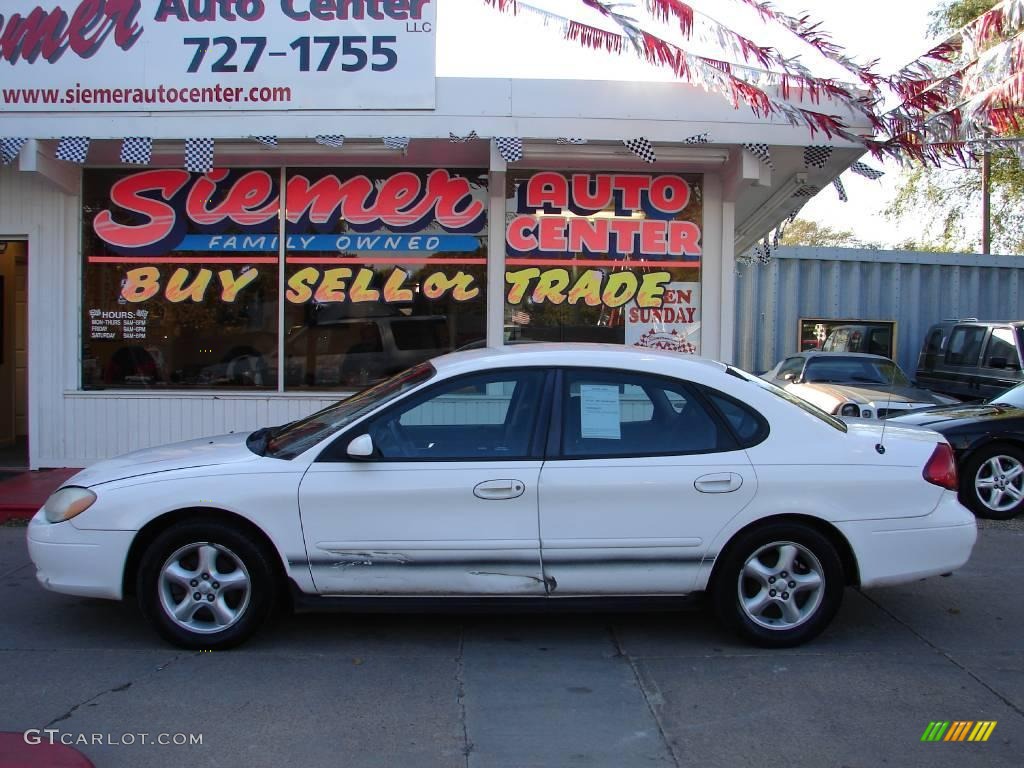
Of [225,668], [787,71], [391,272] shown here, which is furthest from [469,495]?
[787,71]

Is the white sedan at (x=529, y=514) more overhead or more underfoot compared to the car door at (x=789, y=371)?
more underfoot

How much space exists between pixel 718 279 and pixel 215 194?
17.5 feet

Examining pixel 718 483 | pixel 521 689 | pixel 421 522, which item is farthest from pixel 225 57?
pixel 521 689

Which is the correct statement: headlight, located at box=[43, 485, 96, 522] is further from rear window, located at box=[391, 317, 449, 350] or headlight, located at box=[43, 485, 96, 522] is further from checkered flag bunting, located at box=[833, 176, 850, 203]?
checkered flag bunting, located at box=[833, 176, 850, 203]

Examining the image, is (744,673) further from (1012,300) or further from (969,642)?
(1012,300)

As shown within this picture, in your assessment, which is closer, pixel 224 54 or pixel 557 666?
pixel 557 666

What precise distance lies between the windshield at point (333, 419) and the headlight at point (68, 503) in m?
0.92

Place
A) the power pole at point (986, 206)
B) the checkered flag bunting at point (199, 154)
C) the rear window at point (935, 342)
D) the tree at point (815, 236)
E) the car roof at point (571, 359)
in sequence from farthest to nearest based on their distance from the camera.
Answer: the tree at point (815, 236), the power pole at point (986, 206), the rear window at point (935, 342), the checkered flag bunting at point (199, 154), the car roof at point (571, 359)

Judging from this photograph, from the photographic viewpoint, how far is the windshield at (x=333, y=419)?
477 cm

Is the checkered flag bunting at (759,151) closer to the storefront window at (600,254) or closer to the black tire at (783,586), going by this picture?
the storefront window at (600,254)

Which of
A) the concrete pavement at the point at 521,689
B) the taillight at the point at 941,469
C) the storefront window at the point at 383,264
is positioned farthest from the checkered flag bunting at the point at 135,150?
the taillight at the point at 941,469

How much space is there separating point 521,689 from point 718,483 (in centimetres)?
142

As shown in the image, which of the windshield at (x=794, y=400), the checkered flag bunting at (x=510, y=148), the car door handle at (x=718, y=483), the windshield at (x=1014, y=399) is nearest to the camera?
the car door handle at (x=718, y=483)

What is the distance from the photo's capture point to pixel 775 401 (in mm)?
4891
